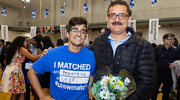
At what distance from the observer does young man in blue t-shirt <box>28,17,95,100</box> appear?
1602mm

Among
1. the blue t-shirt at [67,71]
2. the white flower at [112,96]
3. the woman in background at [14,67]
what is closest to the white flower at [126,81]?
the white flower at [112,96]

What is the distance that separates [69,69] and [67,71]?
0.10ft

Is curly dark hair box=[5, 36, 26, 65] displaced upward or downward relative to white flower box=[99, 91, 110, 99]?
upward

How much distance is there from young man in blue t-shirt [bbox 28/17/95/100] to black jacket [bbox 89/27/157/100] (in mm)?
188

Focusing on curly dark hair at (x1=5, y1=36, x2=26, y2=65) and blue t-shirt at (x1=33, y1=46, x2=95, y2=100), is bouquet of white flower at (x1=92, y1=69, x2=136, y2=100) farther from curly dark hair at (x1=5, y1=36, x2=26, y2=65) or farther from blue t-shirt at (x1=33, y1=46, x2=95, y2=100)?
curly dark hair at (x1=5, y1=36, x2=26, y2=65)

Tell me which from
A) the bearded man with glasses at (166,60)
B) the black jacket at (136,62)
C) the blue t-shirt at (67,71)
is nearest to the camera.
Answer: the black jacket at (136,62)

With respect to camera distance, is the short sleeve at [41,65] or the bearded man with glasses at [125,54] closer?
the bearded man with glasses at [125,54]

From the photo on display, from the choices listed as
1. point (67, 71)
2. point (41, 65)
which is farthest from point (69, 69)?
point (41, 65)

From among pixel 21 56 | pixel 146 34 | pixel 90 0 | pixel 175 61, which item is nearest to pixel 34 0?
pixel 90 0

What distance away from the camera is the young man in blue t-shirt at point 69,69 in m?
1.60

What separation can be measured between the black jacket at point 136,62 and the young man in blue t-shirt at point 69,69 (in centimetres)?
19

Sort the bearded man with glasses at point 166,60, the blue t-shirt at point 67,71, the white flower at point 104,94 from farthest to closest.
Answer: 1. the bearded man with glasses at point 166,60
2. the blue t-shirt at point 67,71
3. the white flower at point 104,94

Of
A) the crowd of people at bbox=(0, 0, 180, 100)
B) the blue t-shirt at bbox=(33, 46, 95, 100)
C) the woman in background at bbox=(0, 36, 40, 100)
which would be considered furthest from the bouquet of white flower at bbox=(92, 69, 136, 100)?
the woman in background at bbox=(0, 36, 40, 100)

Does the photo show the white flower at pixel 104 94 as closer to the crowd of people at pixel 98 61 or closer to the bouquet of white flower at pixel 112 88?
→ the bouquet of white flower at pixel 112 88
